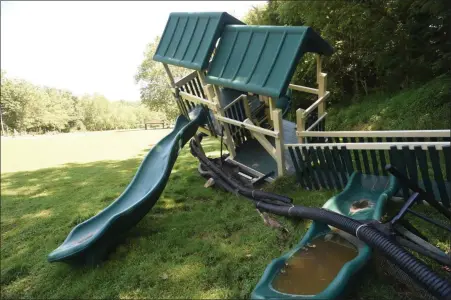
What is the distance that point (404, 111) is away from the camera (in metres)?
8.48

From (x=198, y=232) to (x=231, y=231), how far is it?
0.55 m

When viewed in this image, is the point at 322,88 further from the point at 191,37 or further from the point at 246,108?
the point at 191,37

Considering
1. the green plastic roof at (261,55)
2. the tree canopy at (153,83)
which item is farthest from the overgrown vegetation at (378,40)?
the tree canopy at (153,83)

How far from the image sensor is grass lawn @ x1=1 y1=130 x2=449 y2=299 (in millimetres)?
3938

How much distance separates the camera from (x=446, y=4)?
6480mm

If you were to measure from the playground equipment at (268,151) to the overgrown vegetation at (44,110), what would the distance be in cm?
5592

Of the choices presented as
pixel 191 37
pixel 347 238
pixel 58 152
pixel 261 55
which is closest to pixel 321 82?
pixel 261 55

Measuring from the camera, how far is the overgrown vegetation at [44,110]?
54.6 metres

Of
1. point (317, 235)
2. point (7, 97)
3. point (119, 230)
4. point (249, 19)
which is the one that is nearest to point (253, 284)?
point (317, 235)

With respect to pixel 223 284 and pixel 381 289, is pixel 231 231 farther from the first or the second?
pixel 381 289

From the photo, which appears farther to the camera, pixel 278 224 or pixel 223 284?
pixel 278 224

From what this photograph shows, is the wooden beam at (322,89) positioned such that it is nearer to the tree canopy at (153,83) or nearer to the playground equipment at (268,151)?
the playground equipment at (268,151)

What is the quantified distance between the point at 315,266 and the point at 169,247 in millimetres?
2346

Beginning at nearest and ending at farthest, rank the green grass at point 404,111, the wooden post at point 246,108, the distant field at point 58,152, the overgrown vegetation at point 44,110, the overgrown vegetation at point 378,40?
the green grass at point 404,111, the wooden post at point 246,108, the overgrown vegetation at point 378,40, the distant field at point 58,152, the overgrown vegetation at point 44,110
